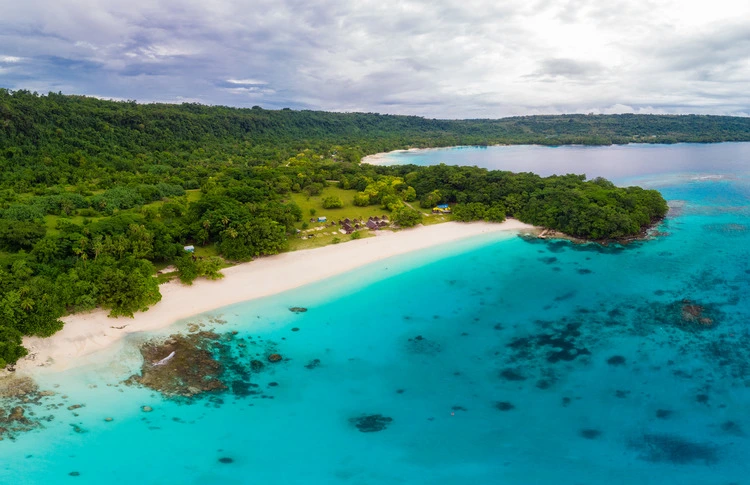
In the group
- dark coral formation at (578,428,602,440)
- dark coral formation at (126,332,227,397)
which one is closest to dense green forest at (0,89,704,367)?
dark coral formation at (126,332,227,397)

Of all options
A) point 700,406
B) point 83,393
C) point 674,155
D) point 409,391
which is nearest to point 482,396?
point 409,391

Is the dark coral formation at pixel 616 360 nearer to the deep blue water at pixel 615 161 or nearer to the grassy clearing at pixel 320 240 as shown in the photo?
the grassy clearing at pixel 320 240

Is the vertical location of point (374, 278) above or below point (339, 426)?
above

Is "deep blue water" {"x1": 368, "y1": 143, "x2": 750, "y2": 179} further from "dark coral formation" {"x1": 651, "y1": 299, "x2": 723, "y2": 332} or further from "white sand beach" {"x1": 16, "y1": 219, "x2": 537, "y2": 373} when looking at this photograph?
"dark coral formation" {"x1": 651, "y1": 299, "x2": 723, "y2": 332}

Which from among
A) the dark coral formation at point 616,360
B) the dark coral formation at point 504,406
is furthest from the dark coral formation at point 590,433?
the dark coral formation at point 616,360

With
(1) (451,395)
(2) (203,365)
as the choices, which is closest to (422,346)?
(1) (451,395)

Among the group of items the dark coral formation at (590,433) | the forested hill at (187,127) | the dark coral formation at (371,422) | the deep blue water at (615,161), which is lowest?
the dark coral formation at (590,433)

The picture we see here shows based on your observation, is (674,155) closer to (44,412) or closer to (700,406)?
(700,406)
